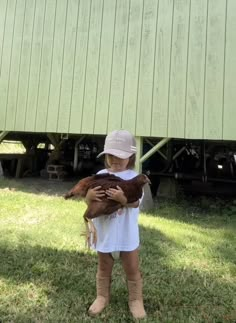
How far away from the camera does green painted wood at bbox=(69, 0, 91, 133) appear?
6.66 m

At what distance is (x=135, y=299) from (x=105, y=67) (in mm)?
4578

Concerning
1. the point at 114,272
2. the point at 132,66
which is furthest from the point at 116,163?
the point at 132,66

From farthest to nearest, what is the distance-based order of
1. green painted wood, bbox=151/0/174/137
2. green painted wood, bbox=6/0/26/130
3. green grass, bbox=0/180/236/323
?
green painted wood, bbox=6/0/26/130 → green painted wood, bbox=151/0/174/137 → green grass, bbox=0/180/236/323

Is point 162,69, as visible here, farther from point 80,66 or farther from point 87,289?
point 87,289

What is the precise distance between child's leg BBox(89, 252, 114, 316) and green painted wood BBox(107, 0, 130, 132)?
3.91 meters

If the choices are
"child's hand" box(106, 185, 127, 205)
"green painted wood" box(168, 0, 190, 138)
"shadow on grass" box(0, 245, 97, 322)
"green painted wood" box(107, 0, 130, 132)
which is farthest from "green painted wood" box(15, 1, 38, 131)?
"child's hand" box(106, 185, 127, 205)

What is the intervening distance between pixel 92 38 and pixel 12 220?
3239 millimetres

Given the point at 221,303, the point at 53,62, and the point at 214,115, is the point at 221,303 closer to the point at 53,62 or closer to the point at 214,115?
the point at 214,115

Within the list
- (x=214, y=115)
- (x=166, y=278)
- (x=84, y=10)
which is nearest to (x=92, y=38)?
(x=84, y=10)

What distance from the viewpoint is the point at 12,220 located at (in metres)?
5.06

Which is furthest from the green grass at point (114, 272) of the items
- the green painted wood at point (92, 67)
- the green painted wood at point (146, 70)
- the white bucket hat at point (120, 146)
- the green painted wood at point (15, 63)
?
the green painted wood at point (15, 63)

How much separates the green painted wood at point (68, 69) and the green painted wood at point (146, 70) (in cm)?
124

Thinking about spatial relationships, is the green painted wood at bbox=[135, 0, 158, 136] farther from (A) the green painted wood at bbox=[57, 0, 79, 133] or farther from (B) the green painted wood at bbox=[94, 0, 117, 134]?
(A) the green painted wood at bbox=[57, 0, 79, 133]

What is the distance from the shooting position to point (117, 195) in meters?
2.40
